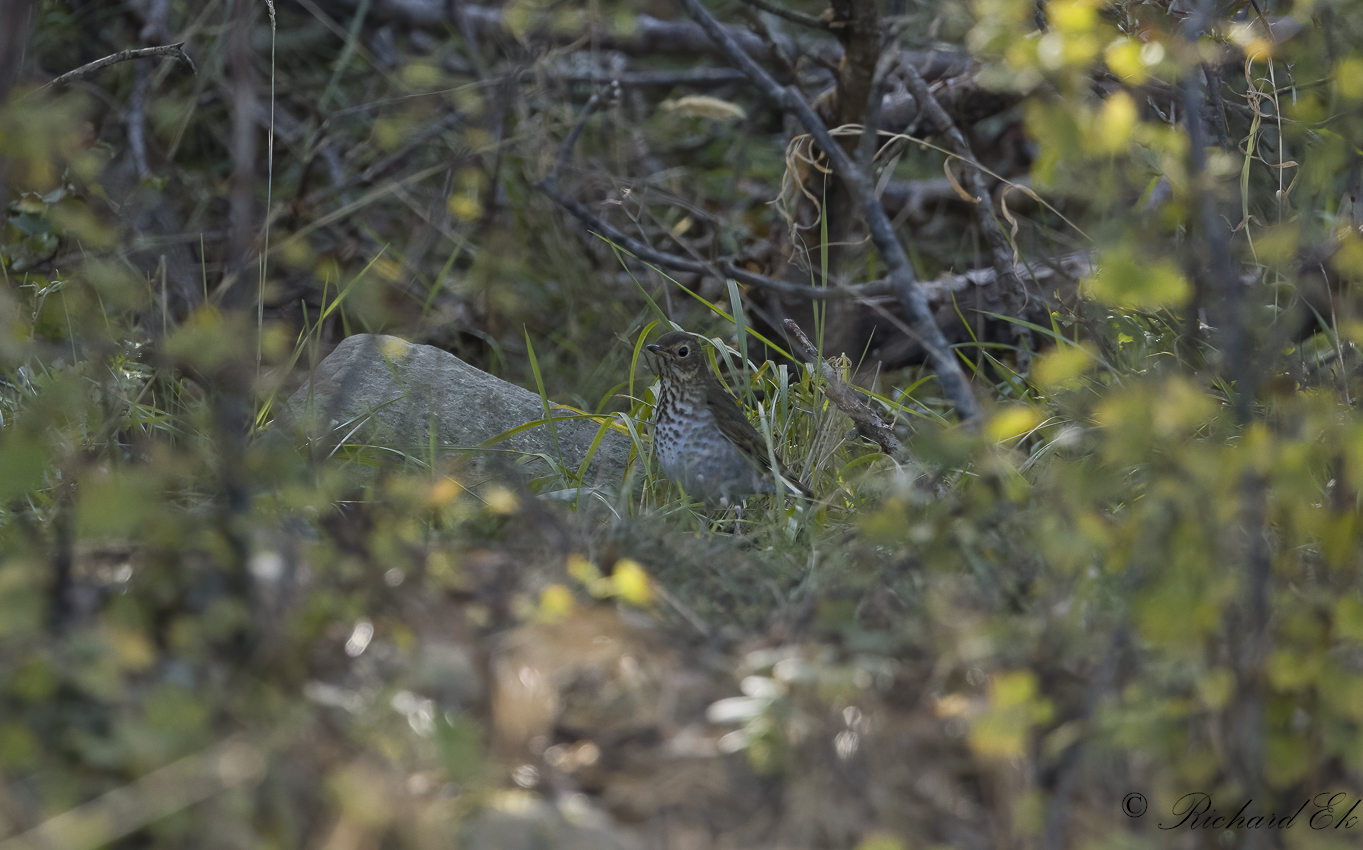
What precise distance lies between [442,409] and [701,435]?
101 cm

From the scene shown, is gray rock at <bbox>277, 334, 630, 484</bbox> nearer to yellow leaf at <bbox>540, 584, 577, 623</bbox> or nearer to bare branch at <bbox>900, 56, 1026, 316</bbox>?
bare branch at <bbox>900, 56, 1026, 316</bbox>

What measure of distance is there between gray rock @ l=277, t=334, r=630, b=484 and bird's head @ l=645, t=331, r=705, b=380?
1.33 feet

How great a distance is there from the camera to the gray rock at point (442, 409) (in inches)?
155

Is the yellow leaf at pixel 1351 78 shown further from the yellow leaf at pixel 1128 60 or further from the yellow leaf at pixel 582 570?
the yellow leaf at pixel 582 570

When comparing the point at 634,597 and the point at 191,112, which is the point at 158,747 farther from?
the point at 191,112

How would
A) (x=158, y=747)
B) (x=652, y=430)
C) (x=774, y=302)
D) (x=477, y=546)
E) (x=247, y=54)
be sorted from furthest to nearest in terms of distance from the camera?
(x=774, y=302) < (x=652, y=430) < (x=477, y=546) < (x=247, y=54) < (x=158, y=747)

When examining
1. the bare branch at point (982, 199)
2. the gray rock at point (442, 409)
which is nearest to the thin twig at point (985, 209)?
the bare branch at point (982, 199)

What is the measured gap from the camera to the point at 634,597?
1.78m

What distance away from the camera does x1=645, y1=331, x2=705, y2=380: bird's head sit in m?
4.26

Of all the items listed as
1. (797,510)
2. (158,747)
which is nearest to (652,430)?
(797,510)

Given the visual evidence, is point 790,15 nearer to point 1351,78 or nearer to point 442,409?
point 442,409

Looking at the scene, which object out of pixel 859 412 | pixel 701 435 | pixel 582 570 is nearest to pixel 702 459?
pixel 701 435

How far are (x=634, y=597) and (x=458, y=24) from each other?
209 inches

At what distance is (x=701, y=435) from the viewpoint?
4.05 metres
